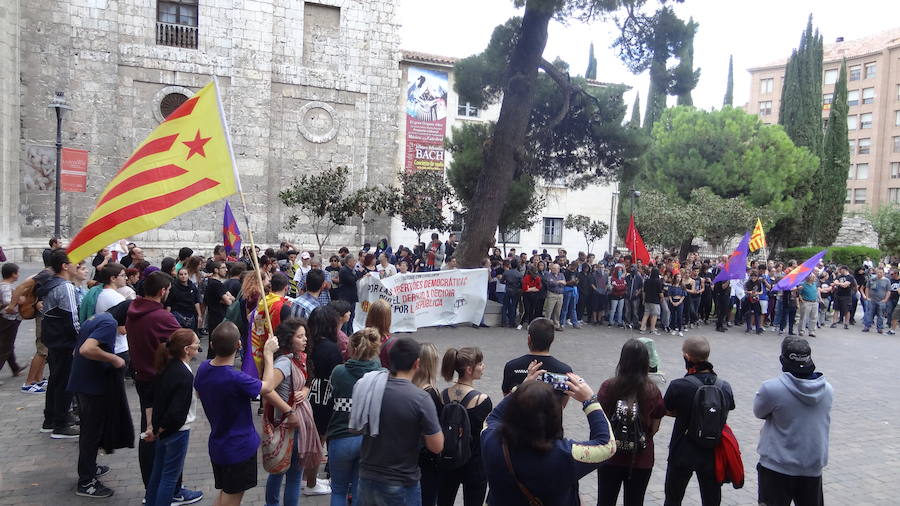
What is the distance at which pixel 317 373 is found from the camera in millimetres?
4934

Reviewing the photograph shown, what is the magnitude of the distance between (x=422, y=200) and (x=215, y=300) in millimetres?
15049

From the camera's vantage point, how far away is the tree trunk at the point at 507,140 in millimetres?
15102

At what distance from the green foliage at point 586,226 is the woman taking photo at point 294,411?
2806cm

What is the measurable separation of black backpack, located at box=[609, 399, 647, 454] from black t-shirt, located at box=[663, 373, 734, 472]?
39 centimetres

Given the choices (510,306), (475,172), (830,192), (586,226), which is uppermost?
(830,192)

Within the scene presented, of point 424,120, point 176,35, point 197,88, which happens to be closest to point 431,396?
point 197,88

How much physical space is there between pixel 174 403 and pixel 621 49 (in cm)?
1392

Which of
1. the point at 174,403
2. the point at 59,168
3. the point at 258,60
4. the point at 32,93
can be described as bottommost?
the point at 174,403

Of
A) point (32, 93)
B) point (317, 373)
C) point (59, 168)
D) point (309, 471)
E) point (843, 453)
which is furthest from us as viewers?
point (32, 93)

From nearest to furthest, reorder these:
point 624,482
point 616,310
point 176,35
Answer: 1. point 624,482
2. point 616,310
3. point 176,35

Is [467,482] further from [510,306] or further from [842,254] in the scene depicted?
[842,254]

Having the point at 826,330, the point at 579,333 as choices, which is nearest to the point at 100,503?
the point at 579,333

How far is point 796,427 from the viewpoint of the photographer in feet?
14.4

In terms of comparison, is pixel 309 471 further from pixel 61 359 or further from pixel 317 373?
pixel 61 359
